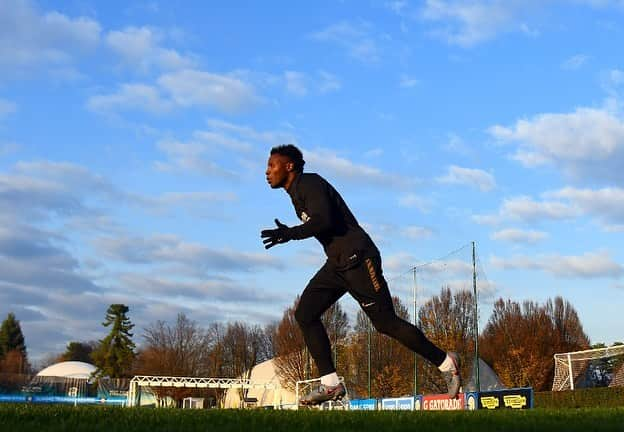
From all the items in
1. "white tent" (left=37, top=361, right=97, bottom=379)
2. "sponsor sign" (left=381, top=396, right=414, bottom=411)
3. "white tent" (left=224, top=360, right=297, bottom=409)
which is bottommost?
"sponsor sign" (left=381, top=396, right=414, bottom=411)

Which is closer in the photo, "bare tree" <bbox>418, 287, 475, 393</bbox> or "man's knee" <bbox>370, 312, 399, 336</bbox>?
"man's knee" <bbox>370, 312, 399, 336</bbox>

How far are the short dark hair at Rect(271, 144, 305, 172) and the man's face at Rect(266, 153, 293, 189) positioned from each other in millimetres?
44

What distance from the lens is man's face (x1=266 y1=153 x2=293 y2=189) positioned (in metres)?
7.43

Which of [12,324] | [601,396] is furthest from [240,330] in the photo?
[12,324]

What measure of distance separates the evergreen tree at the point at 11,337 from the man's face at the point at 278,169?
139173 mm

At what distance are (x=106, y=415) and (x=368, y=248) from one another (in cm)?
283

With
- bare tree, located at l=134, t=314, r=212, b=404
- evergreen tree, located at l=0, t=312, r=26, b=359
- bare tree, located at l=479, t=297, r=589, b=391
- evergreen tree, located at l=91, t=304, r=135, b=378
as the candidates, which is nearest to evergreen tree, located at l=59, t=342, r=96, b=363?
evergreen tree, located at l=0, t=312, r=26, b=359

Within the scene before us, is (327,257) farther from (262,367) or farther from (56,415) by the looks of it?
(262,367)

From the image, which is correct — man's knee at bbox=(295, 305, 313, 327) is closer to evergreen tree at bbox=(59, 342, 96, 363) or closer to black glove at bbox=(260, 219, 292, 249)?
→ black glove at bbox=(260, 219, 292, 249)

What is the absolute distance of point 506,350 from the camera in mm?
63438

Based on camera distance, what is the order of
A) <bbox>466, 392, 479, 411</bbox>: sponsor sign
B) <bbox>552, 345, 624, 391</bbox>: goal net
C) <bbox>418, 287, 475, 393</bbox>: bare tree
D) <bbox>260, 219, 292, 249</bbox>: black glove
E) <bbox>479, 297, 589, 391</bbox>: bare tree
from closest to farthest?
<bbox>260, 219, 292, 249</bbox>: black glove → <bbox>466, 392, 479, 411</bbox>: sponsor sign → <bbox>418, 287, 475, 393</bbox>: bare tree → <bbox>552, 345, 624, 391</bbox>: goal net → <bbox>479, 297, 589, 391</bbox>: bare tree

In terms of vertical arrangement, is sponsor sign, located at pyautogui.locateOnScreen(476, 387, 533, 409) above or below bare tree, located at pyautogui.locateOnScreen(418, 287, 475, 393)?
below

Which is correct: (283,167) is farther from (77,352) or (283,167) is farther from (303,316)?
(77,352)

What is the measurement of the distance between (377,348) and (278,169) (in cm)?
4218
